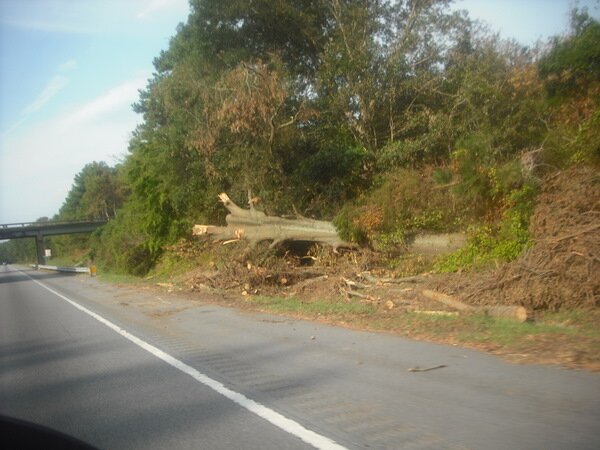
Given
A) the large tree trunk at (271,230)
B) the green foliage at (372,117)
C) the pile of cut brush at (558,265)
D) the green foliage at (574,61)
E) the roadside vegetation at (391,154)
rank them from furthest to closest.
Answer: the large tree trunk at (271,230) < the green foliage at (372,117) < the green foliage at (574,61) < the roadside vegetation at (391,154) < the pile of cut brush at (558,265)

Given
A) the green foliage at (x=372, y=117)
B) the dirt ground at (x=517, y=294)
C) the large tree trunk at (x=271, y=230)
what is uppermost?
the green foliage at (x=372, y=117)

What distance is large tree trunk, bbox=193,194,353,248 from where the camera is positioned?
1855cm

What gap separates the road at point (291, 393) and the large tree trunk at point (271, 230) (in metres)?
8.18

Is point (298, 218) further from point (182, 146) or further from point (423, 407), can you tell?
point (423, 407)

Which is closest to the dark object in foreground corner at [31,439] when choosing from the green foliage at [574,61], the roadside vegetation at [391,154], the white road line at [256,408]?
the white road line at [256,408]

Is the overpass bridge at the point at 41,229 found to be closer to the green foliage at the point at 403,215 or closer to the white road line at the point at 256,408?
the green foliage at the point at 403,215

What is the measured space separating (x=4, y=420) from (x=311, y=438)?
8.60 feet

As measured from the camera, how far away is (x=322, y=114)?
23.4 meters

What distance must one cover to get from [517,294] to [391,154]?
36.4 feet

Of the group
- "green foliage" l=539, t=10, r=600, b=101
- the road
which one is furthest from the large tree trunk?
"green foliage" l=539, t=10, r=600, b=101

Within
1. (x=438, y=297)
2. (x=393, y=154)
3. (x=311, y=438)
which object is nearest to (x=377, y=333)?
(x=438, y=297)

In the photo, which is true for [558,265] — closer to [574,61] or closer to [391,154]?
[574,61]

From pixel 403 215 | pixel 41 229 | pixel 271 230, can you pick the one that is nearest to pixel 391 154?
pixel 403 215

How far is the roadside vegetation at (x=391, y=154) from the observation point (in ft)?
37.7
